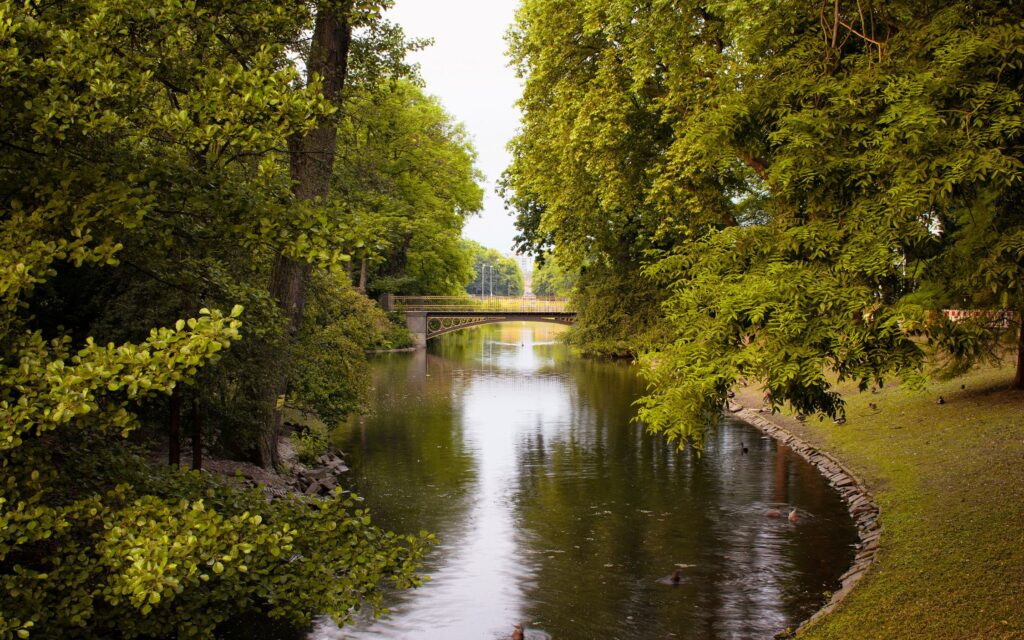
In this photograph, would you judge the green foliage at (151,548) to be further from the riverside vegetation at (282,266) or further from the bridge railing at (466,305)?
the bridge railing at (466,305)

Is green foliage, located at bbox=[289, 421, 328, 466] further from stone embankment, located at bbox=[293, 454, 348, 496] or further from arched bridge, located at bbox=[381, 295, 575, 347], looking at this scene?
arched bridge, located at bbox=[381, 295, 575, 347]

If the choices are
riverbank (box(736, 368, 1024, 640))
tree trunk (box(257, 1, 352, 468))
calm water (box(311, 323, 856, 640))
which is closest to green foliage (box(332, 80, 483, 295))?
calm water (box(311, 323, 856, 640))

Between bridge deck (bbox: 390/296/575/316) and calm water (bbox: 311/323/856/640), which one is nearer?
calm water (bbox: 311/323/856/640)

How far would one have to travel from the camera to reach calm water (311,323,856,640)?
511 inches

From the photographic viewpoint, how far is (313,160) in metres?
15.1

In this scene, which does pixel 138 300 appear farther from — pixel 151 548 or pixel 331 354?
pixel 331 354

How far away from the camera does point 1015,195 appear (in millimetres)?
9891

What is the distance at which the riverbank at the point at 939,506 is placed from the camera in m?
→ 10.4

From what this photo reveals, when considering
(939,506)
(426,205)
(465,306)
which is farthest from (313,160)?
(465,306)

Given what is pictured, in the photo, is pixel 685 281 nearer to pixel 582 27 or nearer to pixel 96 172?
pixel 96 172

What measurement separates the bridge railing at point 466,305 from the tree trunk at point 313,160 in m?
44.6

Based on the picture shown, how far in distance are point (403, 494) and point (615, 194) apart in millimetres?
9505

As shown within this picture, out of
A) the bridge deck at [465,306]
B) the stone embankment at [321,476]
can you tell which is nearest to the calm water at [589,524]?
the stone embankment at [321,476]

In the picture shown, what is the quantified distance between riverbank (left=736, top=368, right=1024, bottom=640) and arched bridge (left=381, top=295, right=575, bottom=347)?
35162 mm
